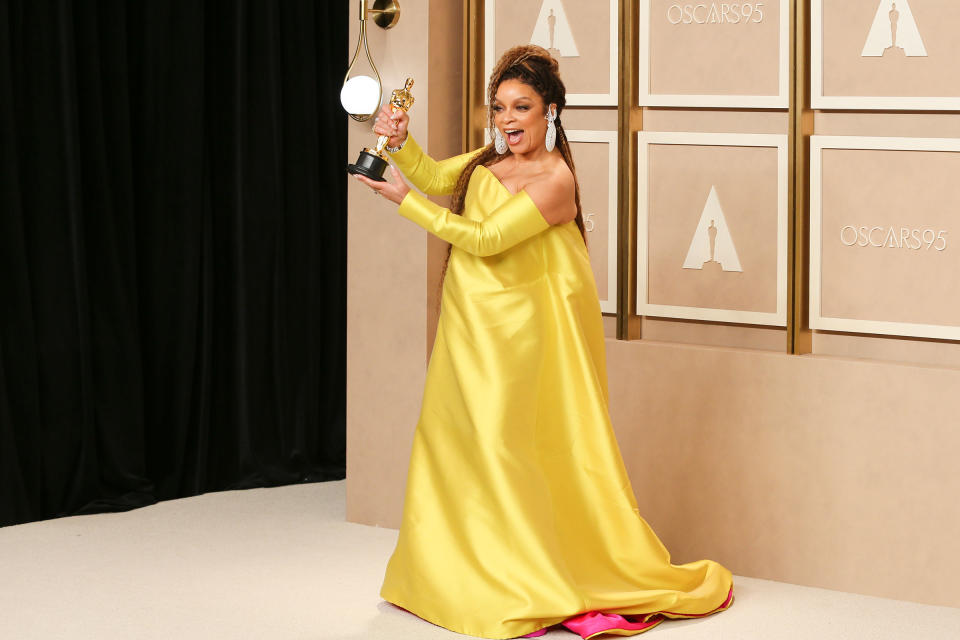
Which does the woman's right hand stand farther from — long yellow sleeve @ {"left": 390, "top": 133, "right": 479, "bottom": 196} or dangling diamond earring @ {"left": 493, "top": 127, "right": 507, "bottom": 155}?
dangling diamond earring @ {"left": 493, "top": 127, "right": 507, "bottom": 155}

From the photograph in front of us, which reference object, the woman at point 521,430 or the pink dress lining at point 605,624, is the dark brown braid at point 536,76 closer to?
the woman at point 521,430

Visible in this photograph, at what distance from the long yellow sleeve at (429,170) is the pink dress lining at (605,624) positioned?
127 centimetres

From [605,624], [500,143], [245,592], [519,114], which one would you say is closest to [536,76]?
[519,114]

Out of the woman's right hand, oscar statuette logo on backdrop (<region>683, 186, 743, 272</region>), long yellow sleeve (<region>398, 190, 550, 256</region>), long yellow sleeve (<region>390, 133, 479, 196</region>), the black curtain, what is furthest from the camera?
the black curtain

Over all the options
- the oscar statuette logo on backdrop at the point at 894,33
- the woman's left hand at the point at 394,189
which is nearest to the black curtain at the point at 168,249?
the woman's left hand at the point at 394,189

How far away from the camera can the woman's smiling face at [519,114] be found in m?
3.56

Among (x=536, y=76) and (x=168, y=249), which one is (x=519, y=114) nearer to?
(x=536, y=76)

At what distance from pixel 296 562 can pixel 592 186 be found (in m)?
1.55

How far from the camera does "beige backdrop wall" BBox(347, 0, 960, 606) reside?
3.84 m

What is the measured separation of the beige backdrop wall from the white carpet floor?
0.13 m

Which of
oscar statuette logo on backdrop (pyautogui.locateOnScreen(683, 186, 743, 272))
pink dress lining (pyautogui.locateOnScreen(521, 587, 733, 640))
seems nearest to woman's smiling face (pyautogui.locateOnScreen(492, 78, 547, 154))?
oscar statuette logo on backdrop (pyautogui.locateOnScreen(683, 186, 743, 272))

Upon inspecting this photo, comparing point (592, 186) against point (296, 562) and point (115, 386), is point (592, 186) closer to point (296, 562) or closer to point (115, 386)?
point (296, 562)

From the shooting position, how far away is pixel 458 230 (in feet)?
11.4

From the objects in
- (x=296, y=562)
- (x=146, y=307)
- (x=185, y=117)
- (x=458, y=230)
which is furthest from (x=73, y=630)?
(x=185, y=117)
